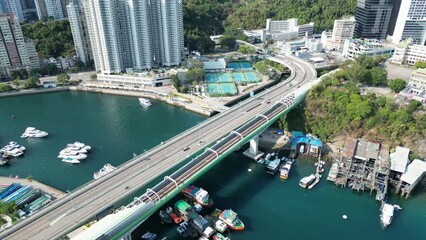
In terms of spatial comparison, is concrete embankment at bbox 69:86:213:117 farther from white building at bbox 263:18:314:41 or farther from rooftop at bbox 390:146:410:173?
white building at bbox 263:18:314:41

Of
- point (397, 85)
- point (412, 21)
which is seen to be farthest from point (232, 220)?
point (412, 21)

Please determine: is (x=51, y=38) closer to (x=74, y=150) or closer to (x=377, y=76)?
(x=74, y=150)

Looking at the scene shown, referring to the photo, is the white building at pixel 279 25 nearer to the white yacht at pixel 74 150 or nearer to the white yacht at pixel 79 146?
the white yacht at pixel 79 146

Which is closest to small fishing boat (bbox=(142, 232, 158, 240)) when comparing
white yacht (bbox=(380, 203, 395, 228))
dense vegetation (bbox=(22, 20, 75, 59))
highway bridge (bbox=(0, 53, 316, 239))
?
highway bridge (bbox=(0, 53, 316, 239))

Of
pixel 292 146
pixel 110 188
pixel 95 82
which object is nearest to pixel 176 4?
pixel 95 82

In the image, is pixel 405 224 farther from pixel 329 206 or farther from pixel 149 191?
pixel 149 191

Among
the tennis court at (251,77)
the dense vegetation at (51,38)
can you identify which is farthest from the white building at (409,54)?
the dense vegetation at (51,38)
